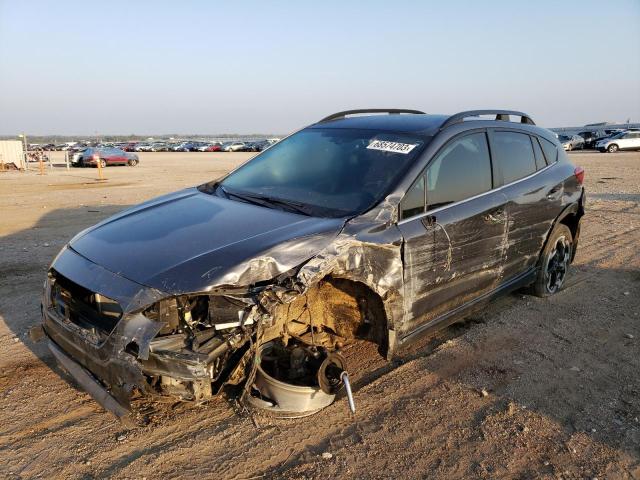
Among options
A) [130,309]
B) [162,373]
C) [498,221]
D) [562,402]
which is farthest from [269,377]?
[498,221]

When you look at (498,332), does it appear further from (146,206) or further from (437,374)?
(146,206)

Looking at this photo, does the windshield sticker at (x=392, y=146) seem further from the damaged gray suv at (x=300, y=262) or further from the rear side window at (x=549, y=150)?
the rear side window at (x=549, y=150)

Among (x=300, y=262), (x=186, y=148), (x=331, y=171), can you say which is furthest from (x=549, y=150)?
(x=186, y=148)

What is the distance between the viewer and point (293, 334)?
10.5ft

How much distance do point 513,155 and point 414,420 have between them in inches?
101

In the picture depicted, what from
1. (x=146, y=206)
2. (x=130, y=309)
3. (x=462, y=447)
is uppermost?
(x=146, y=206)

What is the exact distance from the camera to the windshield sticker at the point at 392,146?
3.64 metres

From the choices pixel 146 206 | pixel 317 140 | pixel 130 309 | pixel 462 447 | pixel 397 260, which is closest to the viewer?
pixel 130 309

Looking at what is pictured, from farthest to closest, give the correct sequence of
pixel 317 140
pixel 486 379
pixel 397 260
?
pixel 317 140, pixel 486 379, pixel 397 260

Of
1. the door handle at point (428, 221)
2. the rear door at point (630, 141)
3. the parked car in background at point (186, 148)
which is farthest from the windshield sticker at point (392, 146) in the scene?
the parked car in background at point (186, 148)

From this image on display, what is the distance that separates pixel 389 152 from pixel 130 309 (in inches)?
82.4

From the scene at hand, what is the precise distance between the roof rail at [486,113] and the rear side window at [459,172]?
6.3 inches

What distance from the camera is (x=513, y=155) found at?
4.46 metres

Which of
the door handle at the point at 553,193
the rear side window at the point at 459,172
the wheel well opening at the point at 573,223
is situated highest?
the rear side window at the point at 459,172
